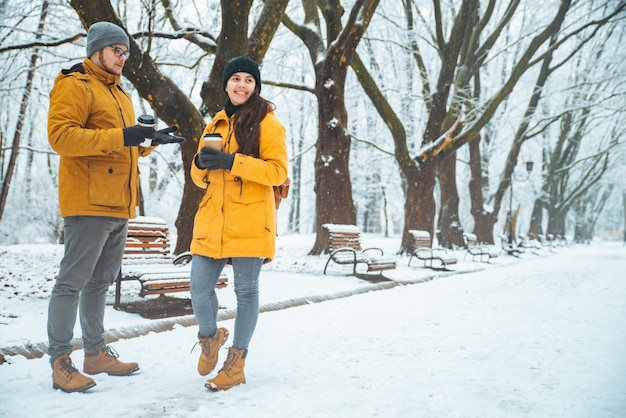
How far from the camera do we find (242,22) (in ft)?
24.8

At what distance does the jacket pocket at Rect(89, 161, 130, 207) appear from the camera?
2.72 m

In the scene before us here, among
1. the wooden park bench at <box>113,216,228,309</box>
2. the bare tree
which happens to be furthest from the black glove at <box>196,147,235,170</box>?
the bare tree

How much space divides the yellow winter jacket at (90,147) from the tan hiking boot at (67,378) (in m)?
0.84

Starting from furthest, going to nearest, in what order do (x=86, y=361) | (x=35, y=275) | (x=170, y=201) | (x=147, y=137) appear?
(x=170, y=201) < (x=35, y=275) < (x=86, y=361) < (x=147, y=137)

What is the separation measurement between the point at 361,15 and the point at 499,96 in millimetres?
6100

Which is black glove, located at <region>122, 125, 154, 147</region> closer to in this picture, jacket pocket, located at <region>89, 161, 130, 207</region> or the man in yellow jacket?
the man in yellow jacket

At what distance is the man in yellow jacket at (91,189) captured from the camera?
2643 mm

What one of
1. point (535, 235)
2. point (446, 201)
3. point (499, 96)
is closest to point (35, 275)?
point (499, 96)

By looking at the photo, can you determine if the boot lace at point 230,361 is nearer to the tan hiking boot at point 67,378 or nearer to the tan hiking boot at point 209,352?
the tan hiking boot at point 209,352

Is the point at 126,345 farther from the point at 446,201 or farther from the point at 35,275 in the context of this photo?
the point at 446,201

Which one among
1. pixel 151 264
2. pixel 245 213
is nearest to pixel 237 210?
pixel 245 213

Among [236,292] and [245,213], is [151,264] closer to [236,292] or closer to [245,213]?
[236,292]

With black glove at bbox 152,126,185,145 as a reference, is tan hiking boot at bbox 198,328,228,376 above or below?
below

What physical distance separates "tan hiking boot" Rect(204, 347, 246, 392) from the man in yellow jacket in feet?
2.08
